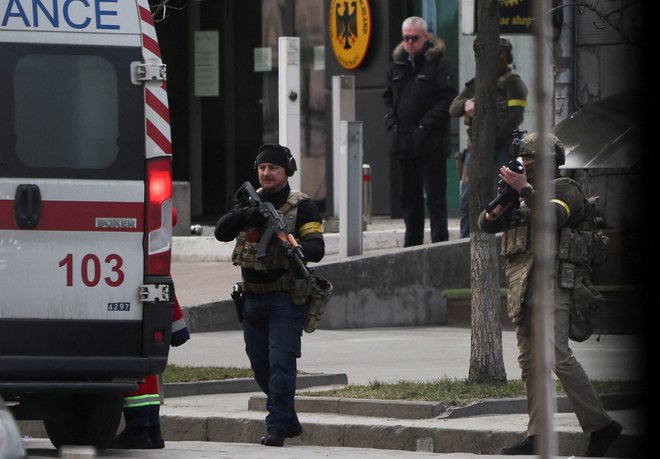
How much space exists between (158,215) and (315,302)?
53.8 inches

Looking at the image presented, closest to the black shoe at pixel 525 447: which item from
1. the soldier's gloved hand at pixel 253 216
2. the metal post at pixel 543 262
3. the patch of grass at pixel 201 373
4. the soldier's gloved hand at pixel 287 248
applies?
the soldier's gloved hand at pixel 287 248

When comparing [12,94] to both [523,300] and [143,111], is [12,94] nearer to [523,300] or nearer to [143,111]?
[143,111]

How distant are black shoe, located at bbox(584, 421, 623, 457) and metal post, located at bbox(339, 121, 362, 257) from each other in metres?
6.81

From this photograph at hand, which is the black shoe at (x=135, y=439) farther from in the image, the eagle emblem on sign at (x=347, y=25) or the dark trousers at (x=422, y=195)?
the eagle emblem on sign at (x=347, y=25)

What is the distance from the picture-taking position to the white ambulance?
7855 millimetres

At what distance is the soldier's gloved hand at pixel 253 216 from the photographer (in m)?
9.01

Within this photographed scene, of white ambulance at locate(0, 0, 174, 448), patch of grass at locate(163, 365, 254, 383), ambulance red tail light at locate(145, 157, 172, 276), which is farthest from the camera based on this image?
patch of grass at locate(163, 365, 254, 383)

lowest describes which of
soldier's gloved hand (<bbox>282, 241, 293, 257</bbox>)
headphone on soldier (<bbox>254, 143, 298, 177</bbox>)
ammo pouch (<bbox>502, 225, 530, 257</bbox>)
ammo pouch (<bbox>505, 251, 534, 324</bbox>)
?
ammo pouch (<bbox>505, 251, 534, 324</bbox>)

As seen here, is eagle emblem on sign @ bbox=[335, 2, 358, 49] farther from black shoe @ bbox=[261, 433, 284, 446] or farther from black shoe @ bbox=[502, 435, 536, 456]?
black shoe @ bbox=[502, 435, 536, 456]

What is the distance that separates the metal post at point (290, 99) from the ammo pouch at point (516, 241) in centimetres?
736

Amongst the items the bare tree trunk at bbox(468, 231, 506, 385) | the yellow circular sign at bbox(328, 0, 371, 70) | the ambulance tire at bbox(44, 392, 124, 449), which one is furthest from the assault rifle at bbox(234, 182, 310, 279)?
the yellow circular sign at bbox(328, 0, 371, 70)

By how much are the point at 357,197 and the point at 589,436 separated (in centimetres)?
684

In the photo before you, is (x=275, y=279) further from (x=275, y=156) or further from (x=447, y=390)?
(x=447, y=390)

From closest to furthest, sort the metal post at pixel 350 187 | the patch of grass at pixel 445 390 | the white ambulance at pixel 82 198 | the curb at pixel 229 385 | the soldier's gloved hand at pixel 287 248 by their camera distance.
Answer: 1. the white ambulance at pixel 82 198
2. the soldier's gloved hand at pixel 287 248
3. the patch of grass at pixel 445 390
4. the curb at pixel 229 385
5. the metal post at pixel 350 187
